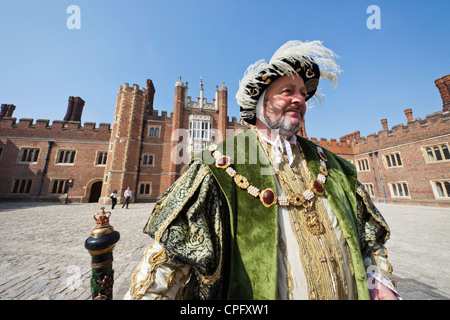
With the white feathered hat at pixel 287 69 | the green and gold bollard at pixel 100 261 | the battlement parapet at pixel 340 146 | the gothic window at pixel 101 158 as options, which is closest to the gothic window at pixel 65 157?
the gothic window at pixel 101 158

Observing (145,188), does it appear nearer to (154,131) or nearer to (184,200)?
(154,131)

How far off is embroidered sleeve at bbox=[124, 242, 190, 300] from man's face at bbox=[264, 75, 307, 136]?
4.20ft

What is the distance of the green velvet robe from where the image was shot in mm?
1033

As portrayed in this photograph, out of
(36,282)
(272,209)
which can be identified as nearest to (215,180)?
(272,209)

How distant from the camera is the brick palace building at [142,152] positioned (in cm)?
1712

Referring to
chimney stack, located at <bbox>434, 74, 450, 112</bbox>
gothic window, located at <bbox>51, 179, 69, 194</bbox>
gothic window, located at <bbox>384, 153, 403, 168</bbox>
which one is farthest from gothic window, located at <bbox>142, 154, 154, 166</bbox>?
chimney stack, located at <bbox>434, 74, 450, 112</bbox>

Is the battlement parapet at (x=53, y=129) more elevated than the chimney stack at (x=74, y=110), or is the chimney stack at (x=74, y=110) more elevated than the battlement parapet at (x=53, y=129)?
the chimney stack at (x=74, y=110)

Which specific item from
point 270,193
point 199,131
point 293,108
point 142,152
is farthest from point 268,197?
point 142,152

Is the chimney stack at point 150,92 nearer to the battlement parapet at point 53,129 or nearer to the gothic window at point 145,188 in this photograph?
the battlement parapet at point 53,129

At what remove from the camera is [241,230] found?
121 cm

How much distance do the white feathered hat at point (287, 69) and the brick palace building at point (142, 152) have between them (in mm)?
17154

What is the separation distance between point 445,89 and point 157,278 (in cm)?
2911
